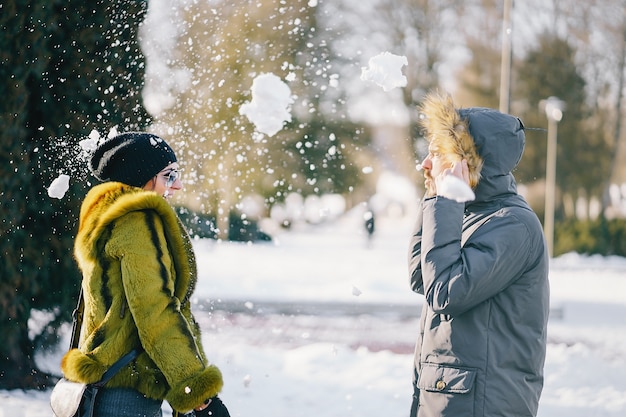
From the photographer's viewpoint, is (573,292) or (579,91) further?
(579,91)

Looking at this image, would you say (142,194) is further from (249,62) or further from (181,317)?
(249,62)

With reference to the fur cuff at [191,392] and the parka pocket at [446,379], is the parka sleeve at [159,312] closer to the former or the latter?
the fur cuff at [191,392]

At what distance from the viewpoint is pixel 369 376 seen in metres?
6.15

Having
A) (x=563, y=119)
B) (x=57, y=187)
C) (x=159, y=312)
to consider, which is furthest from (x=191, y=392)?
(x=563, y=119)

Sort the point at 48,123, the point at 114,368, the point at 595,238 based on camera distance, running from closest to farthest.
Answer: the point at 114,368, the point at 48,123, the point at 595,238

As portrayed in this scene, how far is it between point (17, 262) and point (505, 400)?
12.5 feet

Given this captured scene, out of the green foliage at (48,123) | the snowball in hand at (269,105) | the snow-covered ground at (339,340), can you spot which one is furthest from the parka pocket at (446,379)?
the green foliage at (48,123)

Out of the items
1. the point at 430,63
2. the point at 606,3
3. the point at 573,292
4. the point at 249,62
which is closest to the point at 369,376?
the point at 249,62

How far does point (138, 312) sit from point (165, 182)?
524 mm

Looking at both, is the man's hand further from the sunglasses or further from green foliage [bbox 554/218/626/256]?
green foliage [bbox 554/218/626/256]

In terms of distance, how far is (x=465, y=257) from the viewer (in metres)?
2.18

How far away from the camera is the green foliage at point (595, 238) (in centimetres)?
2661

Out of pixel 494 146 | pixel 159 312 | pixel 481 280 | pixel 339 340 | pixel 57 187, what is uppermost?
pixel 494 146

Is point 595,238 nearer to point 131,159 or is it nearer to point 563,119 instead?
point 563,119
